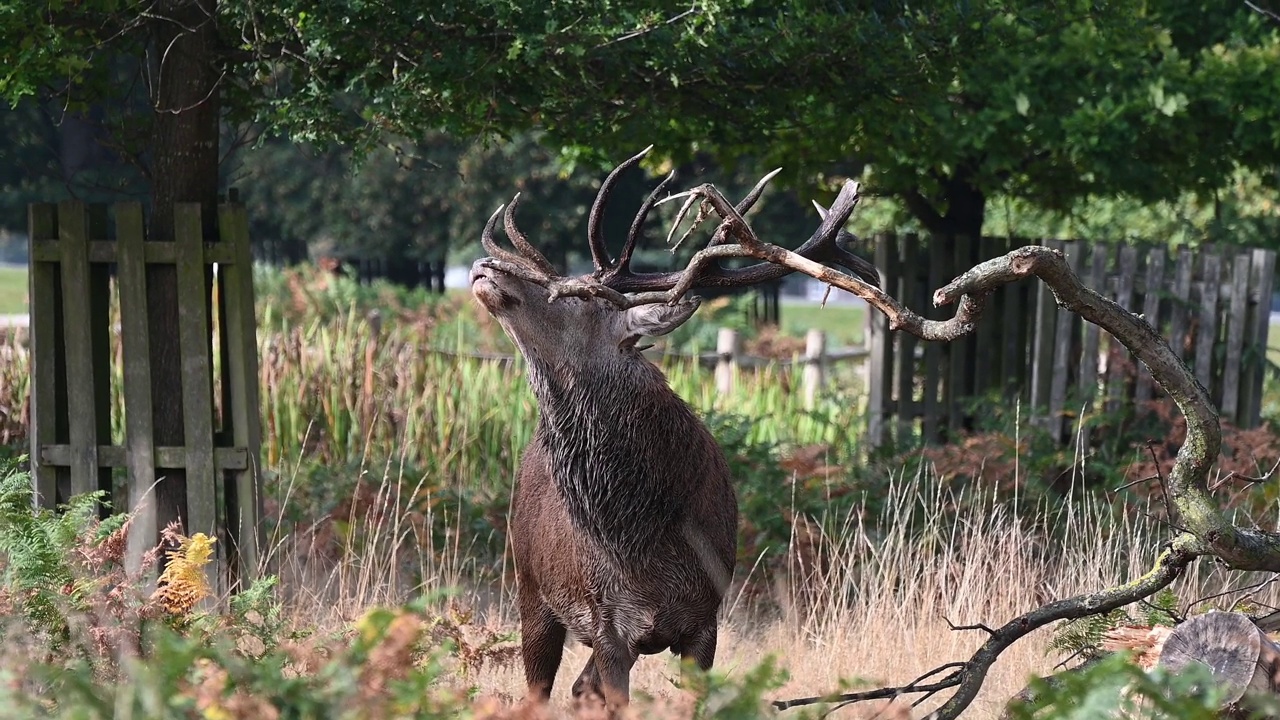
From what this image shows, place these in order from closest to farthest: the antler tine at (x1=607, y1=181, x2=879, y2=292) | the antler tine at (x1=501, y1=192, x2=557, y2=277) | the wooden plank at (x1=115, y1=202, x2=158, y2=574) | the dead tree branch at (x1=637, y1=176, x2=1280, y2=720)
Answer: the dead tree branch at (x1=637, y1=176, x2=1280, y2=720) < the antler tine at (x1=607, y1=181, x2=879, y2=292) < the antler tine at (x1=501, y1=192, x2=557, y2=277) < the wooden plank at (x1=115, y1=202, x2=158, y2=574)

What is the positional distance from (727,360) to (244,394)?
362 inches

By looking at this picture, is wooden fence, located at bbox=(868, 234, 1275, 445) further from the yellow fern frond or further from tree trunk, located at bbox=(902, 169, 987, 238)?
the yellow fern frond

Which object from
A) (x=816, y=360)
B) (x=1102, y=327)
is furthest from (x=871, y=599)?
(x=816, y=360)

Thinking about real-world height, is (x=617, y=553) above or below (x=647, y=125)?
below

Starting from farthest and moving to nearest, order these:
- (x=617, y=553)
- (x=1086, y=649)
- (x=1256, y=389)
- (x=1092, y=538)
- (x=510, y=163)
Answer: (x=510, y=163) → (x=1256, y=389) → (x=1092, y=538) → (x=617, y=553) → (x=1086, y=649)

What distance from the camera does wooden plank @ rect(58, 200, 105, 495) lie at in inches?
221

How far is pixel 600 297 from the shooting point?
410 centimetres

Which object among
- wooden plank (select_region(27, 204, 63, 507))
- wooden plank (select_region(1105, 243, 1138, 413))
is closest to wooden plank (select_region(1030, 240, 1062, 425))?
wooden plank (select_region(1105, 243, 1138, 413))

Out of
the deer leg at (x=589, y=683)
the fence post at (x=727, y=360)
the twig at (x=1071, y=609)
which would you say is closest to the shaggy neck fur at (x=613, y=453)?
the deer leg at (x=589, y=683)

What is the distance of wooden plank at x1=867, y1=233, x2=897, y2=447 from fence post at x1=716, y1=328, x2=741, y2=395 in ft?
12.0

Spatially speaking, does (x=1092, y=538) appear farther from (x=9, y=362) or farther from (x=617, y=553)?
(x=9, y=362)

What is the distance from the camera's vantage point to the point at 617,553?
4379 mm

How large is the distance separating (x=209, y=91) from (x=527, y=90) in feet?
4.45

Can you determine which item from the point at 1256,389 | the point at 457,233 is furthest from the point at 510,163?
the point at 1256,389
